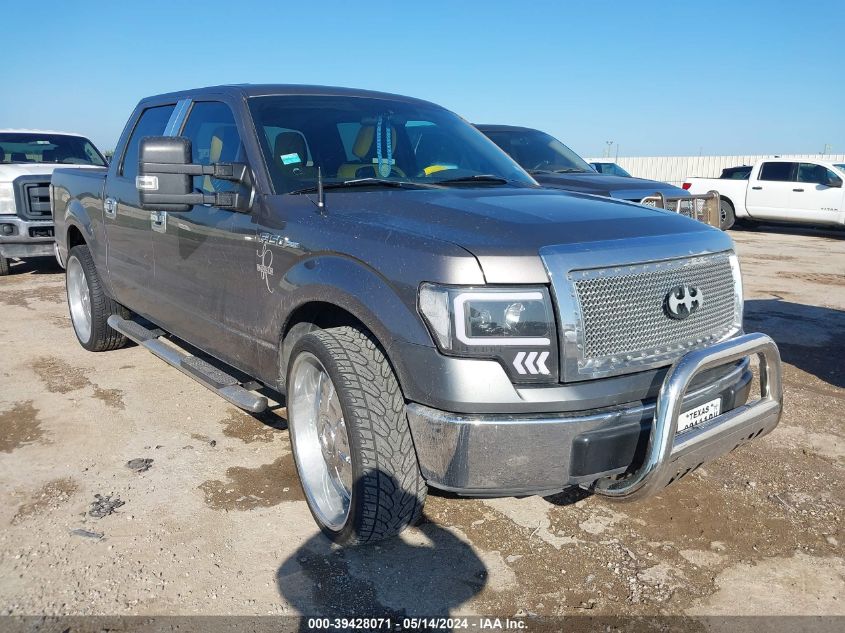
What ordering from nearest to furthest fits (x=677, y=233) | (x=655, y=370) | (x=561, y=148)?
1. (x=655, y=370)
2. (x=677, y=233)
3. (x=561, y=148)

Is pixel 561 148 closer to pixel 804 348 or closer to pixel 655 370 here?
pixel 804 348

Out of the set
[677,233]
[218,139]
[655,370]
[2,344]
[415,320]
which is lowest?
[2,344]

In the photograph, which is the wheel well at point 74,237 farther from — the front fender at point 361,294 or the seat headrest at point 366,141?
the front fender at point 361,294

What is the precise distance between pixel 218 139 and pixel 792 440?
372cm

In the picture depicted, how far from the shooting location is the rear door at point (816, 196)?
1559 cm

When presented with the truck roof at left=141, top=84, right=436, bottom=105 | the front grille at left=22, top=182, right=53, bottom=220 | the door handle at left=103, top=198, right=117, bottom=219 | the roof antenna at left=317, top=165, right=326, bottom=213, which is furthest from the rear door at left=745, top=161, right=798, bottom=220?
the roof antenna at left=317, top=165, right=326, bottom=213

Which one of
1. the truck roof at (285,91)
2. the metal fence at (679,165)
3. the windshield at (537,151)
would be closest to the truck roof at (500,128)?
the windshield at (537,151)

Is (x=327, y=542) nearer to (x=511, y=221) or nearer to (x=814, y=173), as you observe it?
(x=511, y=221)

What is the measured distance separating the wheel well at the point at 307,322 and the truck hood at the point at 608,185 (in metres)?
4.46

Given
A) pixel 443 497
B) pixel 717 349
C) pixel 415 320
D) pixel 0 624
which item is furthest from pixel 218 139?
pixel 717 349

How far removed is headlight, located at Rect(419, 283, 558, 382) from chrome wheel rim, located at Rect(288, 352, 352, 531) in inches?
28.9

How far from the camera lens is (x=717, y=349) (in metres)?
2.61

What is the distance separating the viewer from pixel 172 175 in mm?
3236

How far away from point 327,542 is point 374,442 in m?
0.70
